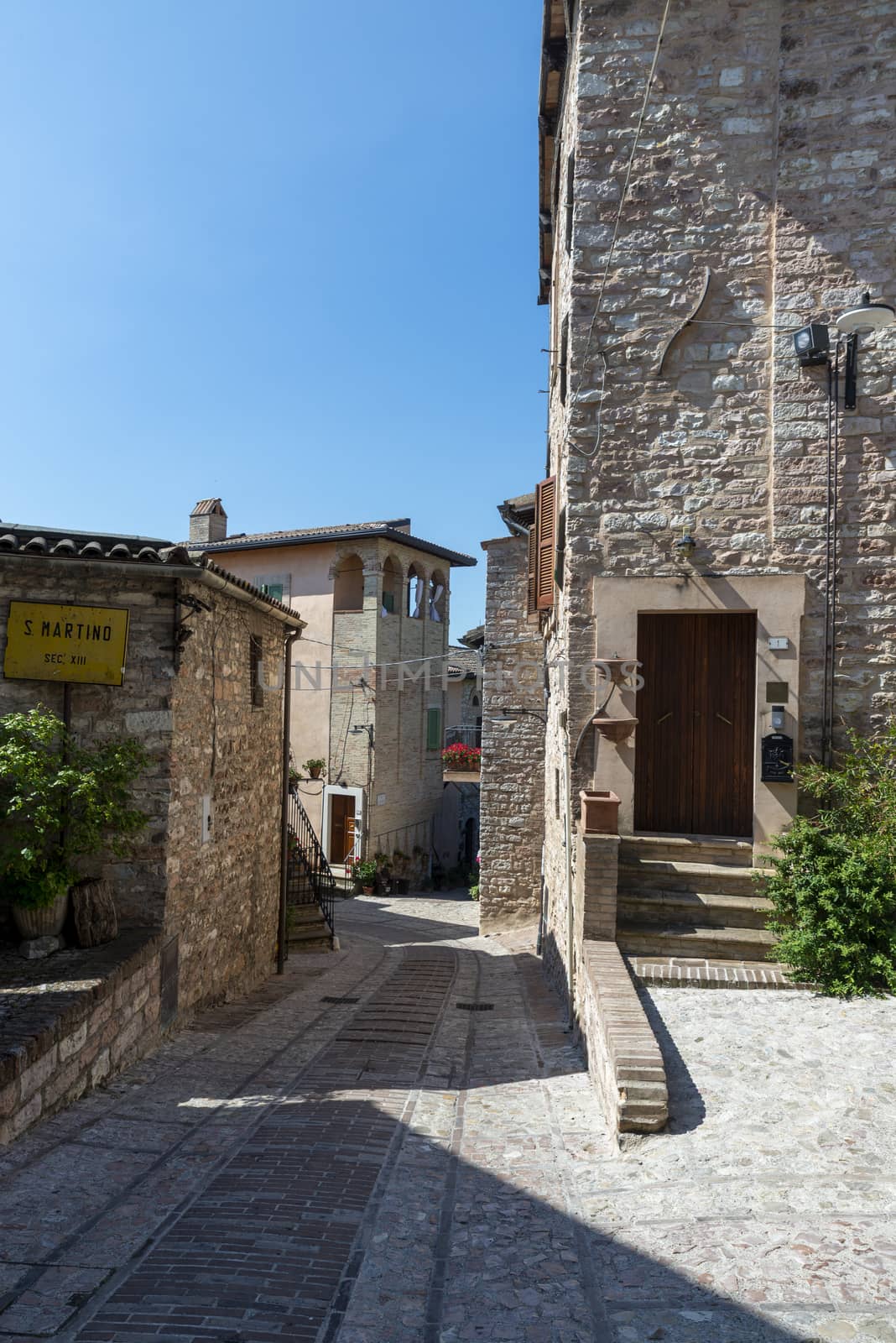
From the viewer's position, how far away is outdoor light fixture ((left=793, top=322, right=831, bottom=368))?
7.16 m

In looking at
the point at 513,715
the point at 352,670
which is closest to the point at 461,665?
the point at 352,670

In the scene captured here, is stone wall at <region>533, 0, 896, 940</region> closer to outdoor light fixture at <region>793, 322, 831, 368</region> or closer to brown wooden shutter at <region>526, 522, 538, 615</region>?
outdoor light fixture at <region>793, 322, 831, 368</region>

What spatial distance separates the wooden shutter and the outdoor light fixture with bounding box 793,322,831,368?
3.45m

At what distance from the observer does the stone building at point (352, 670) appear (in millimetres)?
21625

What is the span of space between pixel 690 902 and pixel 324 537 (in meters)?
16.6

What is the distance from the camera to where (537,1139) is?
4609mm

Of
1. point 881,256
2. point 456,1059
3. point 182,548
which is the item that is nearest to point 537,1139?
point 456,1059

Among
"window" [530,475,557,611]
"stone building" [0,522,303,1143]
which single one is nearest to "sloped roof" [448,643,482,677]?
"window" [530,475,557,611]

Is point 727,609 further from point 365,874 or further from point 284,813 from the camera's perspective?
point 365,874

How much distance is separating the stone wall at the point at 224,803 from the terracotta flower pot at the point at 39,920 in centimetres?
89

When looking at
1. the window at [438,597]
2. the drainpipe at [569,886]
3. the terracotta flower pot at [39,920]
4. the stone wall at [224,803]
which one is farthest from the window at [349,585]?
the terracotta flower pot at [39,920]

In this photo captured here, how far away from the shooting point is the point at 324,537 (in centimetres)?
2166

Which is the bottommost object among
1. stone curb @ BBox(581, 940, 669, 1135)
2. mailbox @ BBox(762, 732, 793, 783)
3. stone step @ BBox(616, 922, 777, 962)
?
stone curb @ BBox(581, 940, 669, 1135)

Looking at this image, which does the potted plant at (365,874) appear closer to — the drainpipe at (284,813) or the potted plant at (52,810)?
the drainpipe at (284,813)
